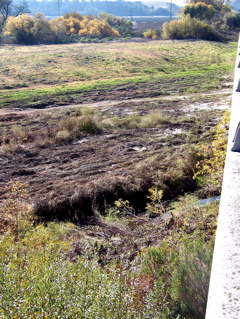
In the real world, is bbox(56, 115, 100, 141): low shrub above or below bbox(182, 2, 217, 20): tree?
below

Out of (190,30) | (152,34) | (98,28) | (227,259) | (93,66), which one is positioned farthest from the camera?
(98,28)

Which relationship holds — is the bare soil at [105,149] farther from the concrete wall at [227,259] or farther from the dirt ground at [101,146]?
the concrete wall at [227,259]

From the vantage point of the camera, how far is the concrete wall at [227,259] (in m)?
1.91

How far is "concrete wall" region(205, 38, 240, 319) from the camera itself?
1914 millimetres

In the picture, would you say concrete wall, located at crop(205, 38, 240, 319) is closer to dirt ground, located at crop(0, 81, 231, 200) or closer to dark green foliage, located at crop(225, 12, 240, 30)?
dirt ground, located at crop(0, 81, 231, 200)

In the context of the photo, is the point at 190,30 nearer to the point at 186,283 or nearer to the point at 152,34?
the point at 152,34

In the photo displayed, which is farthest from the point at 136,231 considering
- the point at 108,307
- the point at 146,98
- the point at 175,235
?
the point at 146,98

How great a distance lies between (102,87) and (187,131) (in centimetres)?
1387

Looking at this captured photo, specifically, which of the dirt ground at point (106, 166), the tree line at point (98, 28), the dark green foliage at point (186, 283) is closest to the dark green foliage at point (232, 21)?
the tree line at point (98, 28)

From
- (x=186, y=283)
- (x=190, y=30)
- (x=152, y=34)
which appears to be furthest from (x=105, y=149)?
(x=152, y=34)

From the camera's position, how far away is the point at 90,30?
70062 millimetres

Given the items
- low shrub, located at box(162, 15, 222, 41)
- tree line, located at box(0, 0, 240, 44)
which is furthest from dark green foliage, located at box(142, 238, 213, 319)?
low shrub, located at box(162, 15, 222, 41)

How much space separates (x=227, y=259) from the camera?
226 centimetres

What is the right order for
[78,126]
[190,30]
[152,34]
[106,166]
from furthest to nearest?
[152,34] → [190,30] → [78,126] → [106,166]
